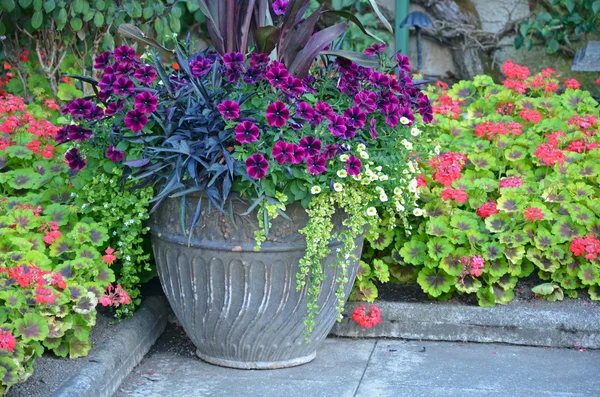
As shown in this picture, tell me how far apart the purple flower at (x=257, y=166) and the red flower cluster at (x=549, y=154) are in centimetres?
158

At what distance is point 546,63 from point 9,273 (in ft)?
15.4

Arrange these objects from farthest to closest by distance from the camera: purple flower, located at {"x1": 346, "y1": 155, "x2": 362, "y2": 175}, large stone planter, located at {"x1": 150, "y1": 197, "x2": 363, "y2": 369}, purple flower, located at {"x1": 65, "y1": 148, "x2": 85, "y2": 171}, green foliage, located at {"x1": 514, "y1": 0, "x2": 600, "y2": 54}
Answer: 1. green foliage, located at {"x1": 514, "y1": 0, "x2": 600, "y2": 54}
2. purple flower, located at {"x1": 65, "y1": 148, "x2": 85, "y2": 171}
3. large stone planter, located at {"x1": 150, "y1": 197, "x2": 363, "y2": 369}
4. purple flower, located at {"x1": 346, "y1": 155, "x2": 362, "y2": 175}

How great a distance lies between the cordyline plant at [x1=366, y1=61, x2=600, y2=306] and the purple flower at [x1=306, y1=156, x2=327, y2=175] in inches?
33.8

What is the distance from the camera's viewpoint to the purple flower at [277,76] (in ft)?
9.10

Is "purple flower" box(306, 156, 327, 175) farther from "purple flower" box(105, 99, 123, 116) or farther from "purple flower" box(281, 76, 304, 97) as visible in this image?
"purple flower" box(105, 99, 123, 116)

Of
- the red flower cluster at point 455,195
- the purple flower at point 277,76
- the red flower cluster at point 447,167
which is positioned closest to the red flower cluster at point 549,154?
the red flower cluster at point 447,167

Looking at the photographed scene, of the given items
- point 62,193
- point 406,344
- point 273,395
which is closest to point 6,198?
point 62,193

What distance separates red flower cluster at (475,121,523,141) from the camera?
12.8ft

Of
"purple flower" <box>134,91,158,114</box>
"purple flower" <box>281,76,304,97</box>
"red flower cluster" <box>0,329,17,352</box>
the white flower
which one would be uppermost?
"purple flower" <box>281,76,304,97</box>

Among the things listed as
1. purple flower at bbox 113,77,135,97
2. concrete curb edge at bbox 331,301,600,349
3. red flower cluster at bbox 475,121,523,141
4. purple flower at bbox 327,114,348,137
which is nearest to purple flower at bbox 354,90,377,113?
purple flower at bbox 327,114,348,137

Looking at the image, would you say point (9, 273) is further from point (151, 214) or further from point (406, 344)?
point (406, 344)

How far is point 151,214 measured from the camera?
3121mm

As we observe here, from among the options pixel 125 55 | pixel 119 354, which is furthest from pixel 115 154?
pixel 119 354

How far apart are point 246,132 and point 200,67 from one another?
35cm
